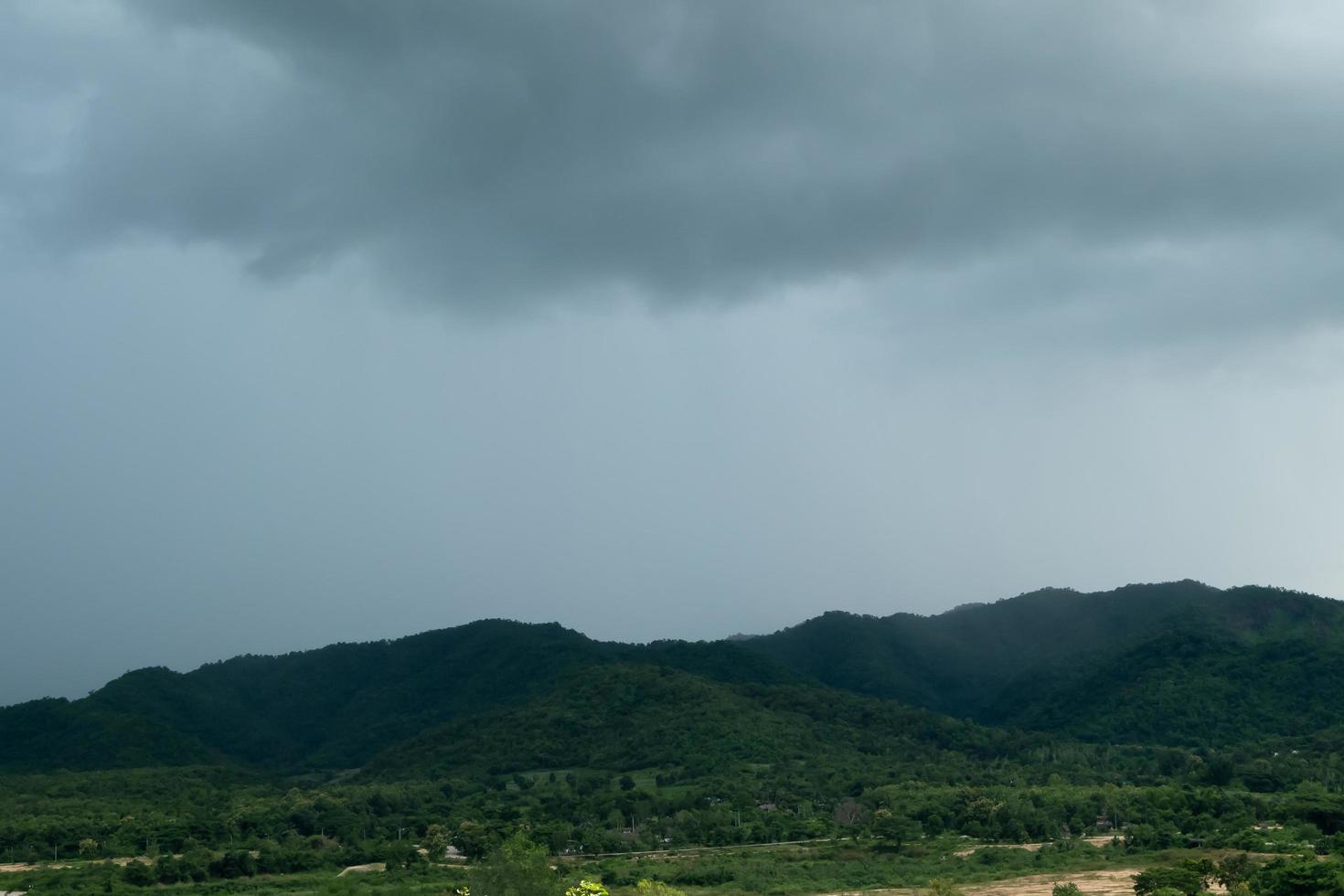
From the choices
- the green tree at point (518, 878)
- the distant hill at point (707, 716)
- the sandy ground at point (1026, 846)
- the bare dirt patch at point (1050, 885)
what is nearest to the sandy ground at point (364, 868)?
the bare dirt patch at point (1050, 885)

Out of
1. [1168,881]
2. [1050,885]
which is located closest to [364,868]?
[1050,885]

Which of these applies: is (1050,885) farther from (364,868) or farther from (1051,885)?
(364,868)

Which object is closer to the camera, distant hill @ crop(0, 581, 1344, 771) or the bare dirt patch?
the bare dirt patch

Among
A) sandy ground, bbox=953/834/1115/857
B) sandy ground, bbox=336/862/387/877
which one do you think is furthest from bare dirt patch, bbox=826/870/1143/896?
sandy ground, bbox=336/862/387/877

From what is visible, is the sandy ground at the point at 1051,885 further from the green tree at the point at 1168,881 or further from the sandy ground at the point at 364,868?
the sandy ground at the point at 364,868

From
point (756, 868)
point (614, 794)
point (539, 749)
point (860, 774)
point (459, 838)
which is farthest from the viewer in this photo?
point (539, 749)

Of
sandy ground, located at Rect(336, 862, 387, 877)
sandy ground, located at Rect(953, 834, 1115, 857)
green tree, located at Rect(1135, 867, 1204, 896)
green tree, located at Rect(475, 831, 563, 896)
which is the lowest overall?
sandy ground, located at Rect(953, 834, 1115, 857)

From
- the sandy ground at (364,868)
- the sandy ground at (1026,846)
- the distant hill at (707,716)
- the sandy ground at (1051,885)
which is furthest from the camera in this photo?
the distant hill at (707,716)

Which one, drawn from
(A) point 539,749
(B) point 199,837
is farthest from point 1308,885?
(A) point 539,749

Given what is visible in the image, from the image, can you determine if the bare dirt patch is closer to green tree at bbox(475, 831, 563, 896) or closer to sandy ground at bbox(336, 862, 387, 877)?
green tree at bbox(475, 831, 563, 896)

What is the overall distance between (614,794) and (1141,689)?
97031 millimetres

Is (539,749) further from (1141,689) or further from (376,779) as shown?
(1141,689)

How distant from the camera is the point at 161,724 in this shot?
17962 centimetres

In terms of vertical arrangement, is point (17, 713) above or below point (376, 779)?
above
